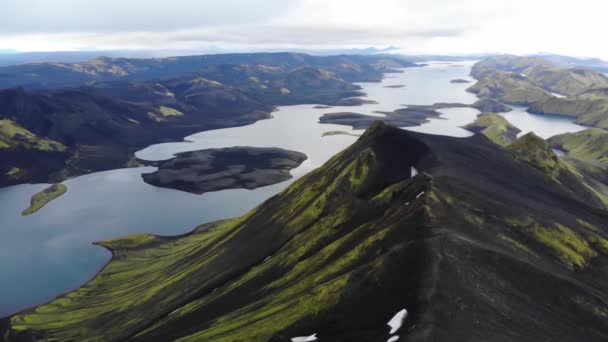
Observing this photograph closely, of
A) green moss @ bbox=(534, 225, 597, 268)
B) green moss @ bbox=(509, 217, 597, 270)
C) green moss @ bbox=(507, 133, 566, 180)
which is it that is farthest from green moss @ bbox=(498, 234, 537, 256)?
green moss @ bbox=(507, 133, 566, 180)

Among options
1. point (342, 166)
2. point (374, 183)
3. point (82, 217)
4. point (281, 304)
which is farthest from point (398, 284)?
point (82, 217)

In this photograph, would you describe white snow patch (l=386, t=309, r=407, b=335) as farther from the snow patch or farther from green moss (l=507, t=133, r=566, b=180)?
green moss (l=507, t=133, r=566, b=180)

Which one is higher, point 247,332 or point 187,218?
point 247,332

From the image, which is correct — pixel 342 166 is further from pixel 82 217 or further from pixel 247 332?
pixel 82 217

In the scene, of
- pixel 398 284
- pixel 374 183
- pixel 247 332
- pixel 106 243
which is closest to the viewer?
pixel 398 284

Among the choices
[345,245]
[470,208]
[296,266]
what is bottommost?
[296,266]

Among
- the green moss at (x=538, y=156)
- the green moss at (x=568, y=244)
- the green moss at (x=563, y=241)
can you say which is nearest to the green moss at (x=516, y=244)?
the green moss at (x=563, y=241)

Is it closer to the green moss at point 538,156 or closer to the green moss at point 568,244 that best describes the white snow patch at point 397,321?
the green moss at point 568,244
